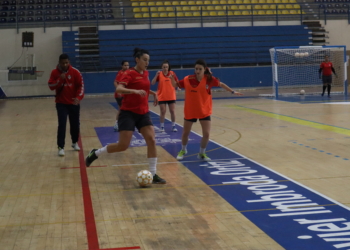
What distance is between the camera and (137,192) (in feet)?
20.8

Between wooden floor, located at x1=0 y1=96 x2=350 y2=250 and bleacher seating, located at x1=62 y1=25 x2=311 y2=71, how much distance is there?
53.8 ft

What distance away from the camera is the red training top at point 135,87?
660 cm

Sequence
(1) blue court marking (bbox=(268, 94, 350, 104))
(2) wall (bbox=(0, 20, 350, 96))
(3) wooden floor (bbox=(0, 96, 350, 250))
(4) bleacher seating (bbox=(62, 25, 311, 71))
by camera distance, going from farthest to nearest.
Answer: (4) bleacher seating (bbox=(62, 25, 311, 71))
(2) wall (bbox=(0, 20, 350, 96))
(1) blue court marking (bbox=(268, 94, 350, 104))
(3) wooden floor (bbox=(0, 96, 350, 250))

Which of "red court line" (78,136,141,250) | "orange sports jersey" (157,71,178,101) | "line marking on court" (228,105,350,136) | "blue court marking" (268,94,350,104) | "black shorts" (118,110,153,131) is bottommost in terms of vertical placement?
"red court line" (78,136,141,250)

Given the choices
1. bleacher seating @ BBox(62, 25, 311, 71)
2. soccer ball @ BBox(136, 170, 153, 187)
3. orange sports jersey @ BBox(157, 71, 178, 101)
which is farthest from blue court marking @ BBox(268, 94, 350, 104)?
soccer ball @ BBox(136, 170, 153, 187)

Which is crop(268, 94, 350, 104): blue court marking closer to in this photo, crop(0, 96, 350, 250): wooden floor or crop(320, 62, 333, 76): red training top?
crop(320, 62, 333, 76): red training top

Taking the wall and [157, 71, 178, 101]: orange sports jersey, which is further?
the wall

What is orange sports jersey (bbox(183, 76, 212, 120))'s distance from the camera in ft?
26.6

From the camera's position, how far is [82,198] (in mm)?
6086

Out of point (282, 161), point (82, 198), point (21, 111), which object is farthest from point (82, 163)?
point (21, 111)

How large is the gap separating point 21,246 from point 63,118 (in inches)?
191

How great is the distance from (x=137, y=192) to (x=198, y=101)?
2365 millimetres

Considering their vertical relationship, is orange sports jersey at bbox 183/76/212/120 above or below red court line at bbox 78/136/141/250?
above

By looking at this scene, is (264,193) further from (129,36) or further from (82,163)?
(129,36)
